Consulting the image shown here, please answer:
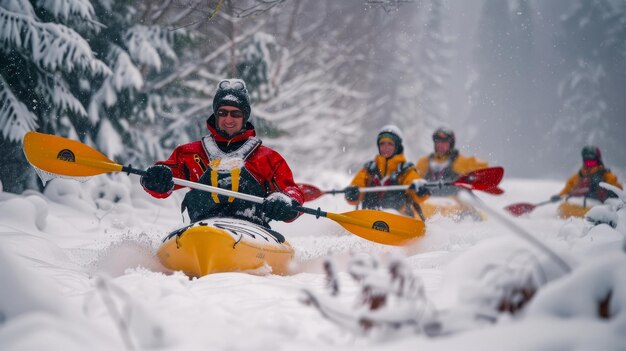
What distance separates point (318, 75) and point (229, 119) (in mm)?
→ 14310

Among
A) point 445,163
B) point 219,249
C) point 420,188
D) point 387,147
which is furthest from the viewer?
point 445,163

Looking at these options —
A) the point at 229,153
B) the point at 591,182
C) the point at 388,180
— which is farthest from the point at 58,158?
the point at 591,182

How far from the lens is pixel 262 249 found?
432cm

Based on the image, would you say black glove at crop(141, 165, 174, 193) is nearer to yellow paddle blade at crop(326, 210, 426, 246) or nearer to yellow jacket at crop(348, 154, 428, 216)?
yellow paddle blade at crop(326, 210, 426, 246)

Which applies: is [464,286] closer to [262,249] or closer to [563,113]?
[262,249]

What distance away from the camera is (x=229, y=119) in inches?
197

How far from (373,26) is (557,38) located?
2927 cm

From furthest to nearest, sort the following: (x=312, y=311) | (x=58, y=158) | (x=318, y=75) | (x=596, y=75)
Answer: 1. (x=596, y=75)
2. (x=318, y=75)
3. (x=58, y=158)
4. (x=312, y=311)

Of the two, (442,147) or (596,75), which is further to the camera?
(596,75)

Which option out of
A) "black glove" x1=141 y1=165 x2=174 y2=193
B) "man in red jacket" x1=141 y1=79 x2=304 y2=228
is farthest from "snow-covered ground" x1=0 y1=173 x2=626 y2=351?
"man in red jacket" x1=141 y1=79 x2=304 y2=228

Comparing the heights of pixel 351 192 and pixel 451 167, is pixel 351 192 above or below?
below

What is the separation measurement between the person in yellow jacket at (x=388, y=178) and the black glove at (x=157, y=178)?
3824 mm

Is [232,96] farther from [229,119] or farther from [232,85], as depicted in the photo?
[229,119]

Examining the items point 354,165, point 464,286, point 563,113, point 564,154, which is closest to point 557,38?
point 563,113
